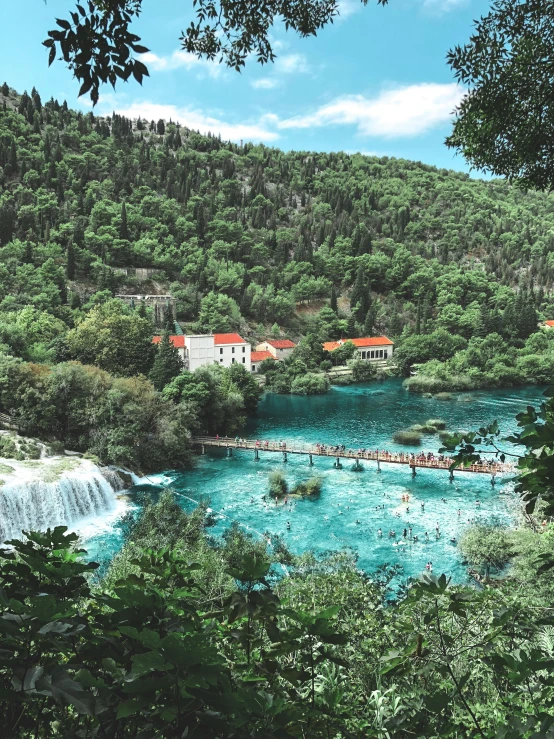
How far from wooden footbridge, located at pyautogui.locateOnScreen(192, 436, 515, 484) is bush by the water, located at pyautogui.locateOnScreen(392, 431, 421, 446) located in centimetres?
206

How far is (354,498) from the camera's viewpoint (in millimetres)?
21125

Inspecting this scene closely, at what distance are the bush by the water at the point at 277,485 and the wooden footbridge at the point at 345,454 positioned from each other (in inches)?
152

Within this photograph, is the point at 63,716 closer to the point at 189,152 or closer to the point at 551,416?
the point at 551,416

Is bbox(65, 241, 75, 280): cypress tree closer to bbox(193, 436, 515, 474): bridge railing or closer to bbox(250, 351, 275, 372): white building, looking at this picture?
bbox(250, 351, 275, 372): white building

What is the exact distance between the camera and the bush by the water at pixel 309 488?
2145 centimetres

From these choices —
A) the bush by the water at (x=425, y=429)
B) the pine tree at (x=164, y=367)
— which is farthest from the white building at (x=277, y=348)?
the bush by the water at (x=425, y=429)

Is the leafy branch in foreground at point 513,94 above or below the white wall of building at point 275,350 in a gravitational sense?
above

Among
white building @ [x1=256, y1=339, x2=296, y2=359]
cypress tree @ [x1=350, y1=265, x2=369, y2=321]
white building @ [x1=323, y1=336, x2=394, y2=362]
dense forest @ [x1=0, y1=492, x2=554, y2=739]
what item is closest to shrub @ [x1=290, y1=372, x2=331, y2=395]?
white building @ [x1=256, y1=339, x2=296, y2=359]

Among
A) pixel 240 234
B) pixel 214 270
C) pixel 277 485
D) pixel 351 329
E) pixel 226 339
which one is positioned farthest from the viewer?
pixel 240 234

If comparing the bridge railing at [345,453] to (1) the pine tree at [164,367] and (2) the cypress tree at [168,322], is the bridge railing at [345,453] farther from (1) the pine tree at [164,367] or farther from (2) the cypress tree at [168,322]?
(2) the cypress tree at [168,322]

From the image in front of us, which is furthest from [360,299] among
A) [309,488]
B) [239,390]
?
[309,488]

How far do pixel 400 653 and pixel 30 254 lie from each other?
200 feet

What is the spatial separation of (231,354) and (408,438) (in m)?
21.7

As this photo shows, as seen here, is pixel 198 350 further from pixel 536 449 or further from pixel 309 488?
pixel 536 449
